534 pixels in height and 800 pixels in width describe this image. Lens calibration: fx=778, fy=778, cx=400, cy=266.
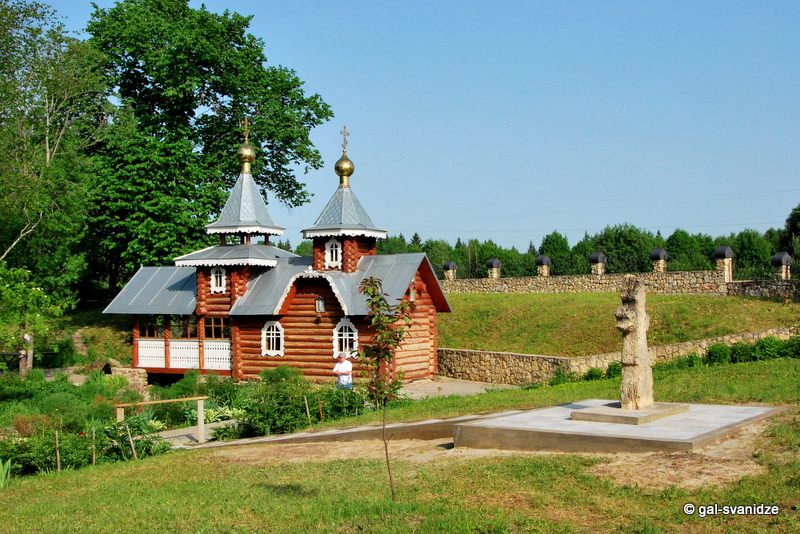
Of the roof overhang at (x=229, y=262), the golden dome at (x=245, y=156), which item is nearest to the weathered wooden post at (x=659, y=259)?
the roof overhang at (x=229, y=262)

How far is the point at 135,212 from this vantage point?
3222 cm

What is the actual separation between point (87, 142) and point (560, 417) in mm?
26917

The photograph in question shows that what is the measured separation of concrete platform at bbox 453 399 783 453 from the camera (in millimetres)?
9375

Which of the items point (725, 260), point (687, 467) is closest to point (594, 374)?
point (687, 467)

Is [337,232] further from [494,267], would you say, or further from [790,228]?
[790,228]

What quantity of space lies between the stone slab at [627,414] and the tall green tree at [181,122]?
941 inches

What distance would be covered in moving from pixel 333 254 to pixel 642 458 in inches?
687

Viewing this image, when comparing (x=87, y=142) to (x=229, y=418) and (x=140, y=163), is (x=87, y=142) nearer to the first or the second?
(x=140, y=163)

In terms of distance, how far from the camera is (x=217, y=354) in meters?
27.0

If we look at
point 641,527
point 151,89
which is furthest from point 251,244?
point 641,527

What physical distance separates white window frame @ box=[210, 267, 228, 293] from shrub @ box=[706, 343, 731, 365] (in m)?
15.6

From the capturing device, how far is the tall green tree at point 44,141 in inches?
1044

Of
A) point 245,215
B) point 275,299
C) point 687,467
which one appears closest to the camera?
point 687,467

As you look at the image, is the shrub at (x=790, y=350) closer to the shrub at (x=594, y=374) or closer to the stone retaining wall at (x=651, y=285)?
the shrub at (x=594, y=374)
